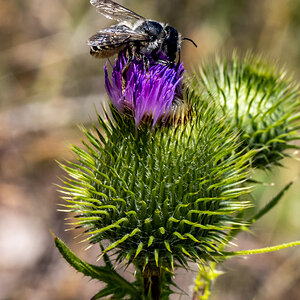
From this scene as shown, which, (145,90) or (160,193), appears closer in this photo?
(160,193)

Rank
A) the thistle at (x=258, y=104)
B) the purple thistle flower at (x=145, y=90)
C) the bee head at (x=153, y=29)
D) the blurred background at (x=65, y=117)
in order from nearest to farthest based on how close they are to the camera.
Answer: the purple thistle flower at (x=145, y=90), the bee head at (x=153, y=29), the thistle at (x=258, y=104), the blurred background at (x=65, y=117)

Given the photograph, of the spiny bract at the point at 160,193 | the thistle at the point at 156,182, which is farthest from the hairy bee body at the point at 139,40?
the spiny bract at the point at 160,193

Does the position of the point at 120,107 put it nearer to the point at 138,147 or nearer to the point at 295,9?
the point at 138,147

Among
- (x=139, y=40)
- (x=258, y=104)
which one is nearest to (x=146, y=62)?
(x=139, y=40)

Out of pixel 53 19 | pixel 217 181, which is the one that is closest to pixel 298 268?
pixel 217 181

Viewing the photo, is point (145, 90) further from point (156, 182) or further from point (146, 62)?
point (156, 182)

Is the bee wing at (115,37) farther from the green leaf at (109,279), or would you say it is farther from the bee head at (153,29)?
the green leaf at (109,279)

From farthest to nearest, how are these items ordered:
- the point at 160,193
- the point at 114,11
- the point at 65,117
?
1. the point at 65,117
2. the point at 114,11
3. the point at 160,193
